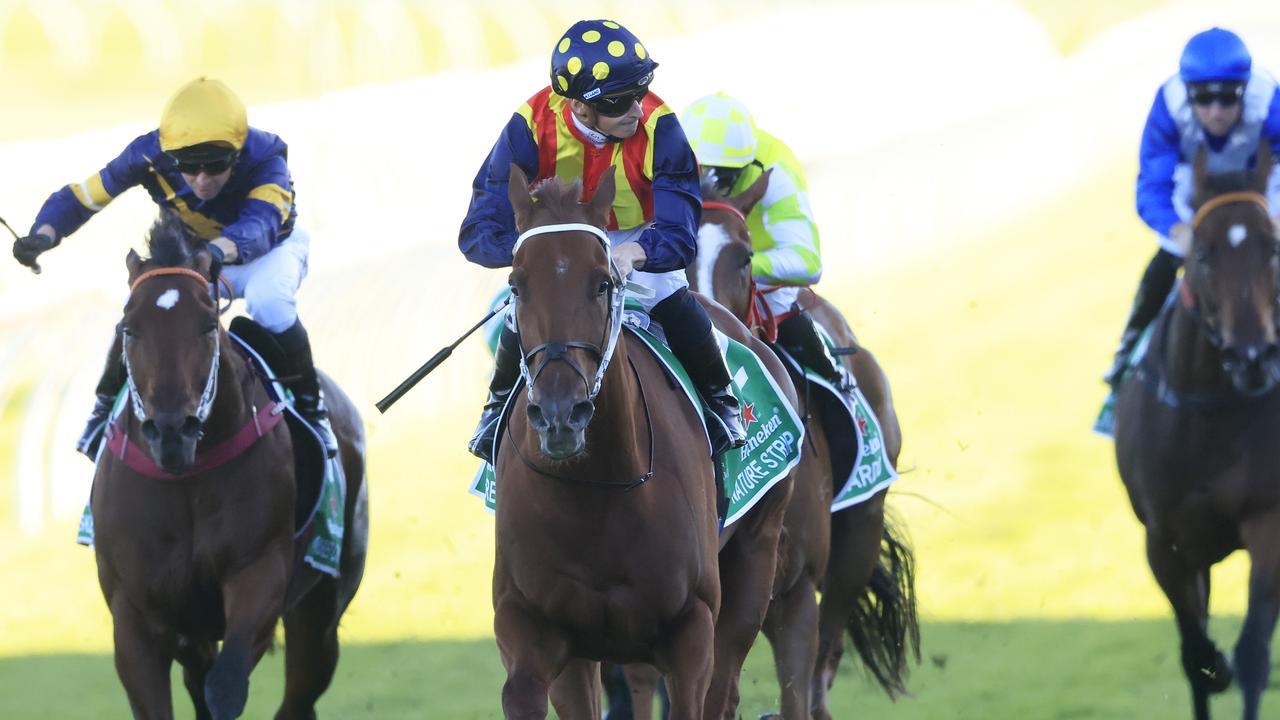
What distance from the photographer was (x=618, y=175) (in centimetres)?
445

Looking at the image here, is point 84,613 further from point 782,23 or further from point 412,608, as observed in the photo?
point 782,23

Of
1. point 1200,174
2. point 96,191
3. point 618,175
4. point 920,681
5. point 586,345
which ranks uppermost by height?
point 96,191

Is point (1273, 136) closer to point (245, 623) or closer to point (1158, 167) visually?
point (1158, 167)

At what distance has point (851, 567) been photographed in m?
6.62

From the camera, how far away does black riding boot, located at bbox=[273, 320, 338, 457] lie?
5.80 metres

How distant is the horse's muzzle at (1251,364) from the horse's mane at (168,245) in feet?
10.0

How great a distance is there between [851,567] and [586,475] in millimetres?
2826

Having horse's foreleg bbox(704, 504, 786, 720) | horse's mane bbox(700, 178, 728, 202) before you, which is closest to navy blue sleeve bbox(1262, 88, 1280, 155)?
horse's mane bbox(700, 178, 728, 202)

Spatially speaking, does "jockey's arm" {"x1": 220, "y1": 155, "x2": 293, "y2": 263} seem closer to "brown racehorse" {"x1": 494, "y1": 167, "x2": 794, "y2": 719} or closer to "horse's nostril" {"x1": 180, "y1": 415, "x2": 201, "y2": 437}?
"horse's nostril" {"x1": 180, "y1": 415, "x2": 201, "y2": 437}

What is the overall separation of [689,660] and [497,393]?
2.57ft

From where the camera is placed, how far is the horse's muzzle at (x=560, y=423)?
350cm

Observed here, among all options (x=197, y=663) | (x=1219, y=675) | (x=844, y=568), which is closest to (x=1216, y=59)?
(x=1219, y=675)

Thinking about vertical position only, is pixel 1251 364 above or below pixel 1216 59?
below

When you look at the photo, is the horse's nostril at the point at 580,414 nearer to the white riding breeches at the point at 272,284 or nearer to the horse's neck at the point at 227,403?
the horse's neck at the point at 227,403
